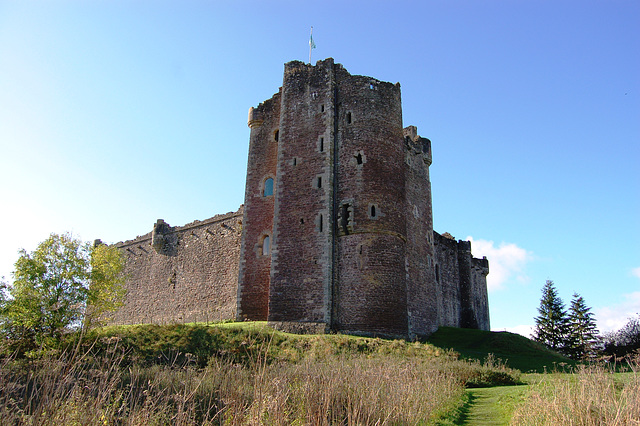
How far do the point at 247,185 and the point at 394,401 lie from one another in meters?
20.3

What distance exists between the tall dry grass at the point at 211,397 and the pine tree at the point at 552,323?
3818 cm

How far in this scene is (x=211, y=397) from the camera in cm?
792

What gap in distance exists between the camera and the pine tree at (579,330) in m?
41.8

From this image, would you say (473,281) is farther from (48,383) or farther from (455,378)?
(48,383)

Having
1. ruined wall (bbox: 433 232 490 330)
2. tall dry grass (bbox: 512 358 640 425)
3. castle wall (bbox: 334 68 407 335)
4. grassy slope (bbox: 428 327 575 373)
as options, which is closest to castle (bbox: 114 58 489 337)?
castle wall (bbox: 334 68 407 335)

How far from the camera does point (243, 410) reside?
7156 millimetres

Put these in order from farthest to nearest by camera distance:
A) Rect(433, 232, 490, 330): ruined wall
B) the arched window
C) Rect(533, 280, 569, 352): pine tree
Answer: Rect(533, 280, 569, 352): pine tree → Rect(433, 232, 490, 330): ruined wall → the arched window

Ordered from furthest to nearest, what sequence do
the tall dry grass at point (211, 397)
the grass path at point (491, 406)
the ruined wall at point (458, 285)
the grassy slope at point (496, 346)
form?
1. the ruined wall at point (458, 285)
2. the grassy slope at point (496, 346)
3. the grass path at point (491, 406)
4. the tall dry grass at point (211, 397)

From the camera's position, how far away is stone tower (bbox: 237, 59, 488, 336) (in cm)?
2258

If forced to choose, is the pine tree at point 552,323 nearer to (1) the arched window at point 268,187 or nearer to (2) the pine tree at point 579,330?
(2) the pine tree at point 579,330

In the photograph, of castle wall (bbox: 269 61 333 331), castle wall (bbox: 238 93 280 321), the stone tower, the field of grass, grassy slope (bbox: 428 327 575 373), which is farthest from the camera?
castle wall (bbox: 238 93 280 321)

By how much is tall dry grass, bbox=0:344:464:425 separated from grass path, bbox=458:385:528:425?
0.62 metres

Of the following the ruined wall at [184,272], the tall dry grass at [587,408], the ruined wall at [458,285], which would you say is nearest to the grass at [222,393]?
the tall dry grass at [587,408]

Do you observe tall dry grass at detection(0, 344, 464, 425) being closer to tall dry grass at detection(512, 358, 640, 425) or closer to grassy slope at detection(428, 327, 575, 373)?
tall dry grass at detection(512, 358, 640, 425)
